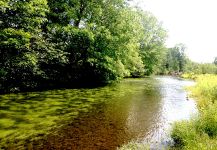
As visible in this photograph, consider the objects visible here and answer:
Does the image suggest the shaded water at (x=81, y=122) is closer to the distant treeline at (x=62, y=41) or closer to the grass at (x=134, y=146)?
the grass at (x=134, y=146)

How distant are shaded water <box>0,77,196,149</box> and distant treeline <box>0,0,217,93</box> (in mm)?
3777

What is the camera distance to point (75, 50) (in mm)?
29844

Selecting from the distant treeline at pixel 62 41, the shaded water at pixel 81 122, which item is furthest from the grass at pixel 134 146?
the distant treeline at pixel 62 41

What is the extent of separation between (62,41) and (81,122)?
1686cm

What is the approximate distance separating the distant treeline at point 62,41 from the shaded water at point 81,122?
3.78 m

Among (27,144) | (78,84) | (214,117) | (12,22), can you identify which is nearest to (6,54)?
(12,22)

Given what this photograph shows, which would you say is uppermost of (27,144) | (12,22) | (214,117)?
(12,22)

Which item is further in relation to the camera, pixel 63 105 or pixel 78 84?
pixel 78 84

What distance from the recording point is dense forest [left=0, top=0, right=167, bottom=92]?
21.5 m

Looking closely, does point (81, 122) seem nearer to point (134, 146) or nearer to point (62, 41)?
point (134, 146)

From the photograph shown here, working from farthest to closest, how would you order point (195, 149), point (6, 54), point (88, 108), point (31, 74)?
1. point (31, 74)
2. point (6, 54)
3. point (88, 108)
4. point (195, 149)

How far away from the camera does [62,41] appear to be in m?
28.7

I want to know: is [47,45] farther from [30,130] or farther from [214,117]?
[214,117]

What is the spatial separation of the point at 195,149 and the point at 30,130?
6.75m
